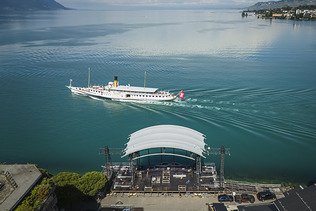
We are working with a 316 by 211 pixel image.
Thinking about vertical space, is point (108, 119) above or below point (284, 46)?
below

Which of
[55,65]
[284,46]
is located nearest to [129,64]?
[55,65]

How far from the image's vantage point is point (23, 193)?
25.1 m

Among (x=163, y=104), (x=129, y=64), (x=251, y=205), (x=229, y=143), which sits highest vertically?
(x=129, y=64)

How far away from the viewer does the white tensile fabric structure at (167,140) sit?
37.3m

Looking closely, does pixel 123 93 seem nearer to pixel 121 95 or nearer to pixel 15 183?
pixel 121 95

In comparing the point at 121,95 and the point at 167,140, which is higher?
the point at 121,95

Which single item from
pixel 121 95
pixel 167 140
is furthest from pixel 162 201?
pixel 121 95

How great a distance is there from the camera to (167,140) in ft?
125

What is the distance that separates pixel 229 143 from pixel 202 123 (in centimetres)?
733

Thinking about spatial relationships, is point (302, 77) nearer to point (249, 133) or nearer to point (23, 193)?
point (249, 133)

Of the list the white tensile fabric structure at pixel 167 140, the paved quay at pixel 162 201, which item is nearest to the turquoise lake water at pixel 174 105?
the white tensile fabric structure at pixel 167 140

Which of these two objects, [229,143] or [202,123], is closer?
[229,143]

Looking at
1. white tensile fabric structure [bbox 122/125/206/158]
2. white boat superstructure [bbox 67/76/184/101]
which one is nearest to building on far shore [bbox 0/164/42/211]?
white tensile fabric structure [bbox 122/125/206/158]

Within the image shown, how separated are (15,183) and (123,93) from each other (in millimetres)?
44237
